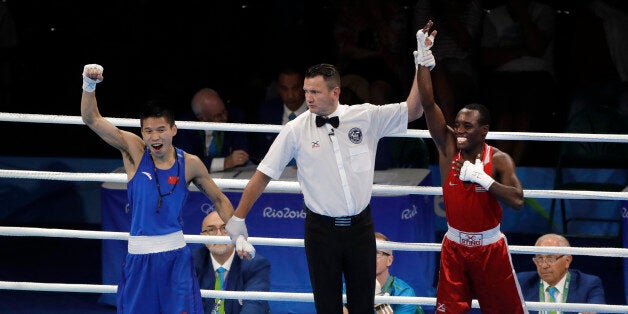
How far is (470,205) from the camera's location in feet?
15.9

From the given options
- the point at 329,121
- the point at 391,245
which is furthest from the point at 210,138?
the point at 329,121

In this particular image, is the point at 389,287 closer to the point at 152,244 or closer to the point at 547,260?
the point at 547,260

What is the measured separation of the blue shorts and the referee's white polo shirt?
59 centimetres

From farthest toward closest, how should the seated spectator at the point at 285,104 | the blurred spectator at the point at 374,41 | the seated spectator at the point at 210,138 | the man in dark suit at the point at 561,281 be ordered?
1. the blurred spectator at the point at 374,41
2. the seated spectator at the point at 285,104
3. the seated spectator at the point at 210,138
4. the man in dark suit at the point at 561,281

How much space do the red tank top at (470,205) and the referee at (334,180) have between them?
370mm

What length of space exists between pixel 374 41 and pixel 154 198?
419cm

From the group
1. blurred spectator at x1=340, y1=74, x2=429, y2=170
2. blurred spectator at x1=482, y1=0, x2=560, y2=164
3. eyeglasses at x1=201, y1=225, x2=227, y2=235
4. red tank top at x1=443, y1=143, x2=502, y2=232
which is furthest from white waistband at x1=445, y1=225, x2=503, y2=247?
blurred spectator at x1=482, y1=0, x2=560, y2=164

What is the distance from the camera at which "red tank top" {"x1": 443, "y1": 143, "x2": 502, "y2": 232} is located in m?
4.83

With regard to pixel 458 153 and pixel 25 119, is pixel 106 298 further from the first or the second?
pixel 458 153

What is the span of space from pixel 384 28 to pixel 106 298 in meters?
3.10

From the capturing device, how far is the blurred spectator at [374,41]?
857 centimetres

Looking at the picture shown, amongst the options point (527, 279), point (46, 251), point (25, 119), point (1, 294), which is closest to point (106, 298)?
point (1, 294)

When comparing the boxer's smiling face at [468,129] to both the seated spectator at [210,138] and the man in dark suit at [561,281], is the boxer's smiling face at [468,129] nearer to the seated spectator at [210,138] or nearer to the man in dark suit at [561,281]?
the man in dark suit at [561,281]

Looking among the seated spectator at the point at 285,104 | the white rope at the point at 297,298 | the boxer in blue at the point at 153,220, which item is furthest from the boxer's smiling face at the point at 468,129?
the seated spectator at the point at 285,104
